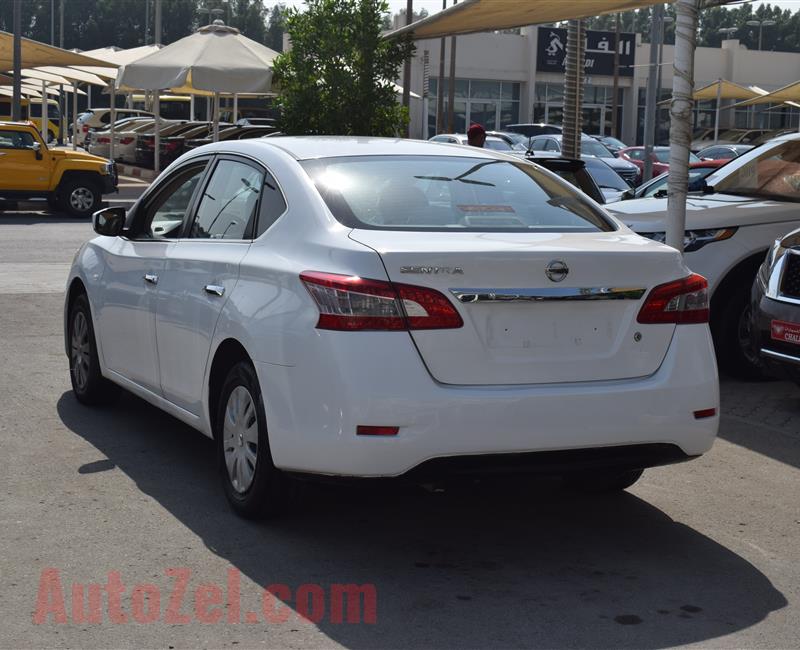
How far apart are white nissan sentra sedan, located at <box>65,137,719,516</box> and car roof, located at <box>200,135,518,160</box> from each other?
0.10 ft

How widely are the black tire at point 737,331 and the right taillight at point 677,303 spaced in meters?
4.12

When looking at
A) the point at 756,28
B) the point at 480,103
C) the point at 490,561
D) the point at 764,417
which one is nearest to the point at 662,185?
the point at 764,417

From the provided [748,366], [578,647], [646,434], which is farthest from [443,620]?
[748,366]

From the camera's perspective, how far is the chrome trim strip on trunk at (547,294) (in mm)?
4824

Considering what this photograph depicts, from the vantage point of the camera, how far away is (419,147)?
6184 millimetres

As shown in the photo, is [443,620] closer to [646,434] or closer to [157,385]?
[646,434]

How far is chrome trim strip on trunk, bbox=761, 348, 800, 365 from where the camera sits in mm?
7602

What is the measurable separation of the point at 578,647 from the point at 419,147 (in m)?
2.77

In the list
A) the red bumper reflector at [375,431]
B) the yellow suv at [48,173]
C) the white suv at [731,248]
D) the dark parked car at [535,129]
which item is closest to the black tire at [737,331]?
the white suv at [731,248]

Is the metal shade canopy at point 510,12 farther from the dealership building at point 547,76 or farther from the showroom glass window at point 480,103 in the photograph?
the showroom glass window at point 480,103

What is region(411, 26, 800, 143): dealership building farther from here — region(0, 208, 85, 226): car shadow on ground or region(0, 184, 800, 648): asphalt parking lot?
region(0, 184, 800, 648): asphalt parking lot

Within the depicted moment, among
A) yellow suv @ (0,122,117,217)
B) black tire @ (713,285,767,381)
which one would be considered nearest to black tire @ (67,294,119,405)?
black tire @ (713,285,767,381)

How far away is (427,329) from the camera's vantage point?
4.77 meters

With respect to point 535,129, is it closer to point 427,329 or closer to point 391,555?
point 391,555
